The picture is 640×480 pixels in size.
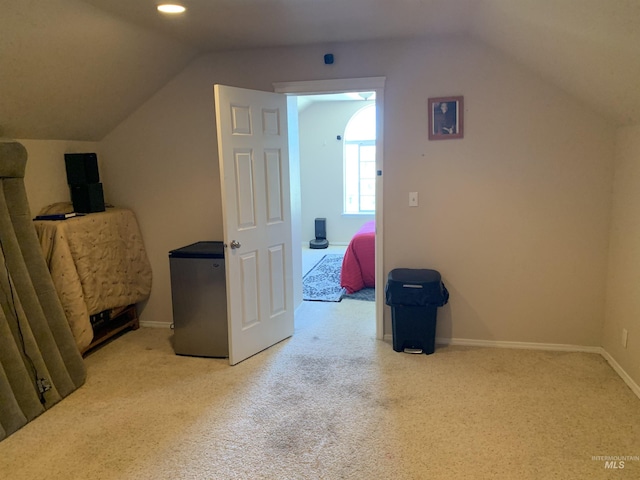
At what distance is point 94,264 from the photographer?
3.49m

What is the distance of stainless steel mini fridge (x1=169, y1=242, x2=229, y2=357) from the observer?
339 centimetres

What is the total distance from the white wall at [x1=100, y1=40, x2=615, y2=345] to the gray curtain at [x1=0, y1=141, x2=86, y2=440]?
1.35m

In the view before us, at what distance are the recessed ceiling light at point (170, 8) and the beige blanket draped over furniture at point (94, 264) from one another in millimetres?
1645

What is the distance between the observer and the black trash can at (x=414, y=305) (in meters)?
3.30

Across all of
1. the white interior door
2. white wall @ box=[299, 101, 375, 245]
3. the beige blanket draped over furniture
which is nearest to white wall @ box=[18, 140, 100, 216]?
the beige blanket draped over furniture

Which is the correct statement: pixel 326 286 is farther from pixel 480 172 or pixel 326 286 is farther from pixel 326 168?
pixel 326 168

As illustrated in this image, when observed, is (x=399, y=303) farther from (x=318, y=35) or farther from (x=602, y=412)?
(x=318, y=35)

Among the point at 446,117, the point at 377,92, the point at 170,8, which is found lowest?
the point at 446,117

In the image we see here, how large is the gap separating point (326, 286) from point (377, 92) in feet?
8.15

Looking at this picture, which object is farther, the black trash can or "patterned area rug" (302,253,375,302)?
"patterned area rug" (302,253,375,302)

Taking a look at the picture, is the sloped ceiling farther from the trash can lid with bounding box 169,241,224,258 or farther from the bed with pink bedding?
the bed with pink bedding

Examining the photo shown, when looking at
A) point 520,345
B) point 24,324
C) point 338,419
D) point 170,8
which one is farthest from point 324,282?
point 170,8

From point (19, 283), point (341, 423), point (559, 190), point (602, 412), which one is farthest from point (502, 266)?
point (19, 283)

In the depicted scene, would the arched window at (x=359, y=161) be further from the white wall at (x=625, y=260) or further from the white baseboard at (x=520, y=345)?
the white wall at (x=625, y=260)
